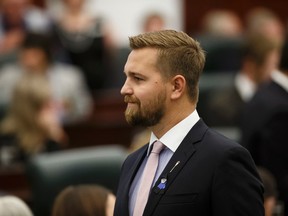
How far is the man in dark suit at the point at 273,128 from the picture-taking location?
4.18 m

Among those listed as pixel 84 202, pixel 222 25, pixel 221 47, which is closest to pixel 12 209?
pixel 84 202

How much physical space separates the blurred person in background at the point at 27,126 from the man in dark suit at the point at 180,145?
3.04m

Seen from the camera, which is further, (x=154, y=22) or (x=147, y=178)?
(x=154, y=22)

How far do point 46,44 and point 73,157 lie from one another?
2122 mm

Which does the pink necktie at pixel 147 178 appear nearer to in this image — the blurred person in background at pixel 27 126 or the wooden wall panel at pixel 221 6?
the blurred person in background at pixel 27 126

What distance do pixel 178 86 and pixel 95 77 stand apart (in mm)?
5205

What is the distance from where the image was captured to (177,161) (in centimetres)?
260

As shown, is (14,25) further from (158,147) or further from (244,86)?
(158,147)

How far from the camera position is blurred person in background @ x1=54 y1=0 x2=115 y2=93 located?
7680 millimetres

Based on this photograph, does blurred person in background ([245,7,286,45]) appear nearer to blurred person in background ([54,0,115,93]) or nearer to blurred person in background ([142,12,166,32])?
blurred person in background ([142,12,166,32])

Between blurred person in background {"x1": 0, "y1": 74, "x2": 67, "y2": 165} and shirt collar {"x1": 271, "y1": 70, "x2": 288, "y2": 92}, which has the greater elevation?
shirt collar {"x1": 271, "y1": 70, "x2": 288, "y2": 92}

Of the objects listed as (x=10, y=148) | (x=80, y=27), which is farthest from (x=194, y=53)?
(x=80, y=27)

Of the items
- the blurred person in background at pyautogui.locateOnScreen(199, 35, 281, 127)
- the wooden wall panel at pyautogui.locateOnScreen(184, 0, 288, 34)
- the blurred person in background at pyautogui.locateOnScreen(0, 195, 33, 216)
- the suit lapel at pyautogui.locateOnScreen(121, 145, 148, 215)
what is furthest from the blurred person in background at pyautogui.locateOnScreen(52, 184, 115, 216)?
the wooden wall panel at pyautogui.locateOnScreen(184, 0, 288, 34)

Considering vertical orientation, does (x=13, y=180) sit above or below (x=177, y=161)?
below
